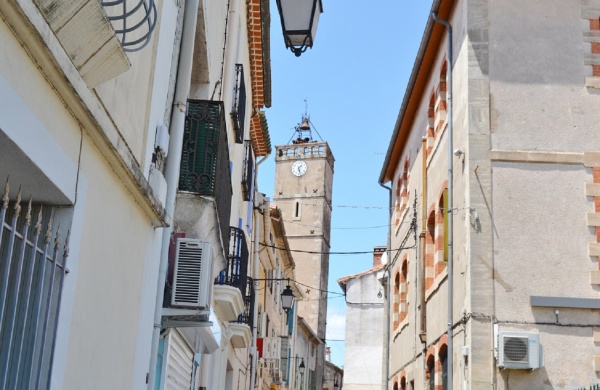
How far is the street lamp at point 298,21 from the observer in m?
5.66

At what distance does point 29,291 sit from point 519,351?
965 cm

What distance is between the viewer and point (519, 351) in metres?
12.2

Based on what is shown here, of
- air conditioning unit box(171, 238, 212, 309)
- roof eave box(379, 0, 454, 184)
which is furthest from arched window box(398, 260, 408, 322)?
air conditioning unit box(171, 238, 212, 309)

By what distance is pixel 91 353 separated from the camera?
477 centimetres

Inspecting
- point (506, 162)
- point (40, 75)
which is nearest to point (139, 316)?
point (40, 75)

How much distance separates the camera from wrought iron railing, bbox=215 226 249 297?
12391 mm

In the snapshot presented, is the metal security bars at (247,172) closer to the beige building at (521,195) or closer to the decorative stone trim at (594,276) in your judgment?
the beige building at (521,195)

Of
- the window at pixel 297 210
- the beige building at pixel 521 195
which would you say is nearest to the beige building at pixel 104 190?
the beige building at pixel 521 195

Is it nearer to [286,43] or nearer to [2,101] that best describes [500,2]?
[286,43]

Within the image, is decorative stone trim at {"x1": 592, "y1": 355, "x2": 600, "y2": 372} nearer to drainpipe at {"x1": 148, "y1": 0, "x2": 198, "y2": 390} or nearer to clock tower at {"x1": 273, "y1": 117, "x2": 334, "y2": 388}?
drainpipe at {"x1": 148, "y1": 0, "x2": 198, "y2": 390}

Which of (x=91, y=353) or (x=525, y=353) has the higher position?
(x=525, y=353)

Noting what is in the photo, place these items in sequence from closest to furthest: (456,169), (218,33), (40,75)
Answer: (40,75) → (218,33) → (456,169)

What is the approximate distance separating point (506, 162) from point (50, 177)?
1052 cm

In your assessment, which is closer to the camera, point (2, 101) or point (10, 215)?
point (2, 101)
